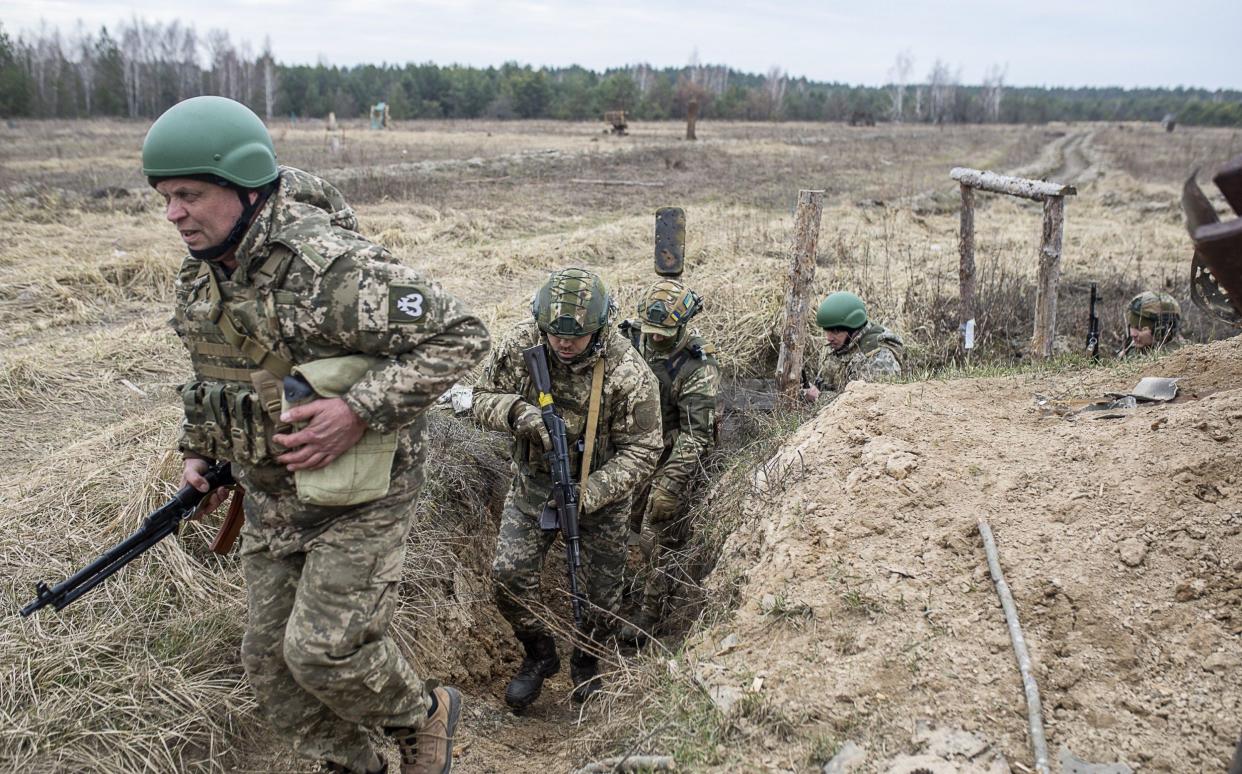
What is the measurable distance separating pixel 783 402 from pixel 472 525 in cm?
229

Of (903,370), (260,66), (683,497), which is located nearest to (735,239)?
(903,370)

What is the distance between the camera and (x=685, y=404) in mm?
5180

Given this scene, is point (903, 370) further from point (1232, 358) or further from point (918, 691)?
point (918, 691)

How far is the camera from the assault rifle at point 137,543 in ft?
8.51

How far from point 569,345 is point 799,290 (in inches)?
96.3

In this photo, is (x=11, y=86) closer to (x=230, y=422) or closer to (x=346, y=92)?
(x=346, y=92)

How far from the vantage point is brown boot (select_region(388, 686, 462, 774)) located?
2.87 meters

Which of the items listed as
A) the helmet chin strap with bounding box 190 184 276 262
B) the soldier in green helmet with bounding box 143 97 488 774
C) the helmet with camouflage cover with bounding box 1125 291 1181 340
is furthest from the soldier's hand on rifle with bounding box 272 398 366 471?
the helmet with camouflage cover with bounding box 1125 291 1181 340

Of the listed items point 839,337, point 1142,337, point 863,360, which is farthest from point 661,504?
point 1142,337

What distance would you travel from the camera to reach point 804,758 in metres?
2.40

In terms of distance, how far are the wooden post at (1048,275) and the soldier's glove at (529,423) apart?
13.2 feet

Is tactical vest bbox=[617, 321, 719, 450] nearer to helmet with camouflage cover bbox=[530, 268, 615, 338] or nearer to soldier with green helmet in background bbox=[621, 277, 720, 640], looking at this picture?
soldier with green helmet in background bbox=[621, 277, 720, 640]

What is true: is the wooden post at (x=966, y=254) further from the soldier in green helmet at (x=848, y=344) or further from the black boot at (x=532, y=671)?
the black boot at (x=532, y=671)

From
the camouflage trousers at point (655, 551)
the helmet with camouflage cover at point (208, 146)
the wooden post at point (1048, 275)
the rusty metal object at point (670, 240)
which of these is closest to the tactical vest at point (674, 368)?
the camouflage trousers at point (655, 551)
